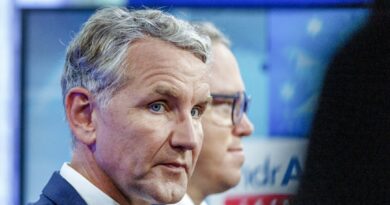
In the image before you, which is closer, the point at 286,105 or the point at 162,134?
the point at 162,134

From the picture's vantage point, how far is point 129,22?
3.95 feet

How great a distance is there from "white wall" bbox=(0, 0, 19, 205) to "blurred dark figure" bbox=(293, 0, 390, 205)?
240cm

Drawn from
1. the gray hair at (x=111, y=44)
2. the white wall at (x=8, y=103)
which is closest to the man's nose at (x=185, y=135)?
the gray hair at (x=111, y=44)

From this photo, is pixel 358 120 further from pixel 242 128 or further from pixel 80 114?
pixel 242 128

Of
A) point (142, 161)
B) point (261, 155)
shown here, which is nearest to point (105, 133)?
point (142, 161)

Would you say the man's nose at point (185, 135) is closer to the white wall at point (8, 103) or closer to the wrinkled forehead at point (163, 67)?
the wrinkled forehead at point (163, 67)

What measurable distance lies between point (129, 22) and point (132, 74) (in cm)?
8

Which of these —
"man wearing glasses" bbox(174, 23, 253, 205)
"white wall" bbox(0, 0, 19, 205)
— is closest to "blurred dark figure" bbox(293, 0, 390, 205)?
"man wearing glasses" bbox(174, 23, 253, 205)

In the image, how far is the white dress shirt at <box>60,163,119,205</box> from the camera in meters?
1.17

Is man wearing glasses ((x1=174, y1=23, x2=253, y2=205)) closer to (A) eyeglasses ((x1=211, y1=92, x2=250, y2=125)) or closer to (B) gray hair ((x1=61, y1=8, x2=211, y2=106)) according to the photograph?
(A) eyeglasses ((x1=211, y1=92, x2=250, y2=125))

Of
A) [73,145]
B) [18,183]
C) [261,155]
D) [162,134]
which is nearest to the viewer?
[162,134]

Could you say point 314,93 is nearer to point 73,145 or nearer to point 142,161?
point 142,161

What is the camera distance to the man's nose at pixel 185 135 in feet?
3.76

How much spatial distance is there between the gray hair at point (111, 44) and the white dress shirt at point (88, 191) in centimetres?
12
